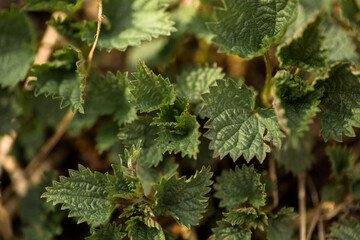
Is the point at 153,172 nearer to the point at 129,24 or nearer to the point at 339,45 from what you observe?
the point at 129,24

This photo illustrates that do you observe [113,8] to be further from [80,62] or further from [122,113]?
[122,113]

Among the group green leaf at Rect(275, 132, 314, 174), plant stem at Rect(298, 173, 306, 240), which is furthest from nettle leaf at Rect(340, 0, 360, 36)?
plant stem at Rect(298, 173, 306, 240)

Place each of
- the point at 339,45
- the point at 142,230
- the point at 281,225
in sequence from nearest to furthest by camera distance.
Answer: the point at 142,230, the point at 281,225, the point at 339,45

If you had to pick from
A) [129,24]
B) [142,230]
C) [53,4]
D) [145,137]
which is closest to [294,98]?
[145,137]

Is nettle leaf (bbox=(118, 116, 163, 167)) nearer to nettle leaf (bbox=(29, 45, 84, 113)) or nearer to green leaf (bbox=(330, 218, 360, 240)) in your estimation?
nettle leaf (bbox=(29, 45, 84, 113))

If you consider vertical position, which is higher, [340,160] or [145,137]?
[145,137]

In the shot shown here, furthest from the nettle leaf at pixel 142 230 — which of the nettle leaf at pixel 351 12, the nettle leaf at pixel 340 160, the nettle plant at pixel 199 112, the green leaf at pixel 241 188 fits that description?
the nettle leaf at pixel 351 12
